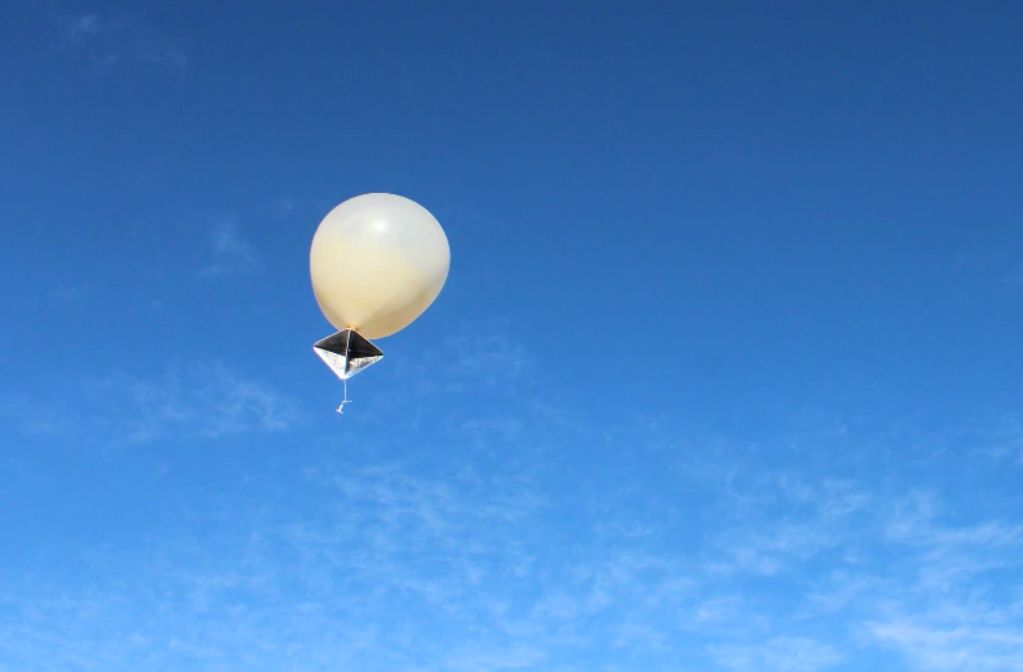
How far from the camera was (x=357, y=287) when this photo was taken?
43.6ft

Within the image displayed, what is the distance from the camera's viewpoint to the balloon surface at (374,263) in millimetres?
13352

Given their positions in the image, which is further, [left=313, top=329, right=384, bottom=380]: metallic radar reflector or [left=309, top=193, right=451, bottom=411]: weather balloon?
[left=309, top=193, right=451, bottom=411]: weather balloon

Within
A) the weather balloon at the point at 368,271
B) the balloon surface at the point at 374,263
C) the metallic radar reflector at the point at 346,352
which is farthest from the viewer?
the balloon surface at the point at 374,263

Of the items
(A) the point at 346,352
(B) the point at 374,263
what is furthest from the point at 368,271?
(A) the point at 346,352

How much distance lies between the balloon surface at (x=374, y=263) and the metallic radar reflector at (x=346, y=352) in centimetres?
44

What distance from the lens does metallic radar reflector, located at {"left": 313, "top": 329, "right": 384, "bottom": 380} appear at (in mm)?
12734

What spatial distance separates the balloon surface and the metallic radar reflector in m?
0.44

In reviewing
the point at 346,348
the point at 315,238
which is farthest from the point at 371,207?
the point at 346,348

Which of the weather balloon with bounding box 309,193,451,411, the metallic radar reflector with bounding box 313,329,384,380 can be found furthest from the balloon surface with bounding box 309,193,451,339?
the metallic radar reflector with bounding box 313,329,384,380

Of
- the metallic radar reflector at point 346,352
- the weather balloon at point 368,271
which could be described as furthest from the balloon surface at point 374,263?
the metallic radar reflector at point 346,352

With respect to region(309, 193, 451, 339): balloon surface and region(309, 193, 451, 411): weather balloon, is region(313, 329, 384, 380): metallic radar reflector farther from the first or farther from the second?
region(309, 193, 451, 339): balloon surface

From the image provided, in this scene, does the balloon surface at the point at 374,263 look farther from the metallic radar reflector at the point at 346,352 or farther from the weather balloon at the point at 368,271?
the metallic radar reflector at the point at 346,352

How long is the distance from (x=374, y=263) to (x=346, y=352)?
129 cm

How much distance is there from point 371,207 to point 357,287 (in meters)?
1.25
